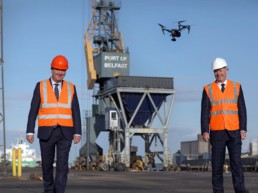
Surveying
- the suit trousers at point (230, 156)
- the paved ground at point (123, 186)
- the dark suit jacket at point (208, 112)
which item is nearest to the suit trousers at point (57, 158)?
the dark suit jacket at point (208, 112)

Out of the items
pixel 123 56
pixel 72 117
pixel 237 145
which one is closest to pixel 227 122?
pixel 237 145

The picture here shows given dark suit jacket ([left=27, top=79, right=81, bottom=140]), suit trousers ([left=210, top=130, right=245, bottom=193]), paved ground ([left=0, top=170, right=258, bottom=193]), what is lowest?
paved ground ([left=0, top=170, right=258, bottom=193])

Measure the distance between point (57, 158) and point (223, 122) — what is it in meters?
2.67

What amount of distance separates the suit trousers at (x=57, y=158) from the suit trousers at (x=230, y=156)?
2.34m

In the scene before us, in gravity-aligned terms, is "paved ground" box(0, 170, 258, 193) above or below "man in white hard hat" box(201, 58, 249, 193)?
below

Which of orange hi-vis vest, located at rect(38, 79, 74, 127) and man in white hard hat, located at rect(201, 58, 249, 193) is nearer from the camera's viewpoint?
orange hi-vis vest, located at rect(38, 79, 74, 127)

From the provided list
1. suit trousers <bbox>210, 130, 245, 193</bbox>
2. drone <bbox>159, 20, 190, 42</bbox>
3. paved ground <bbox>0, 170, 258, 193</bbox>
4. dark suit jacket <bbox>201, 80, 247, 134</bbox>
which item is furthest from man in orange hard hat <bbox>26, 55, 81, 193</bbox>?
drone <bbox>159, 20, 190, 42</bbox>

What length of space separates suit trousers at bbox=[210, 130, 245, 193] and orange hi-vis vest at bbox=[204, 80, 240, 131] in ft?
0.39

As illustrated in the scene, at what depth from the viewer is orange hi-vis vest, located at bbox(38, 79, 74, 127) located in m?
10.5

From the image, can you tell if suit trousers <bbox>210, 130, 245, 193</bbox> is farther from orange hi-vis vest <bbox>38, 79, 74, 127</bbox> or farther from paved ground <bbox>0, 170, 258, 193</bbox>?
paved ground <bbox>0, 170, 258, 193</bbox>

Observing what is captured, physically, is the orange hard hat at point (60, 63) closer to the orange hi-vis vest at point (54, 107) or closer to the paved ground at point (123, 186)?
the orange hi-vis vest at point (54, 107)

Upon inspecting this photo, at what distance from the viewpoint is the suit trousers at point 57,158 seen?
34.0 feet

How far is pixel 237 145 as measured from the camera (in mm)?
10945

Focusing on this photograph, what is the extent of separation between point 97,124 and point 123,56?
8910mm
